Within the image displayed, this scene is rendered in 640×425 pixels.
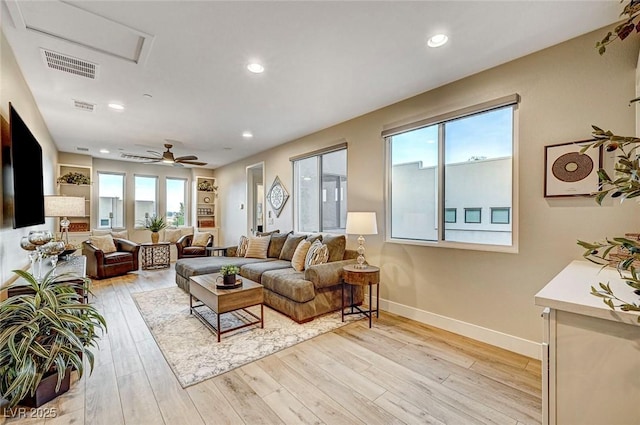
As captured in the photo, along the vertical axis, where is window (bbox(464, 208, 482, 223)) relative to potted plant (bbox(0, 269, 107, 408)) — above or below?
above

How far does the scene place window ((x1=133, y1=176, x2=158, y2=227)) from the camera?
745cm

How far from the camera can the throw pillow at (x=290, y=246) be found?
15.0ft

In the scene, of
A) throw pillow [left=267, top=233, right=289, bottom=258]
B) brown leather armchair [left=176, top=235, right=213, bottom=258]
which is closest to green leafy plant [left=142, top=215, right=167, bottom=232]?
brown leather armchair [left=176, top=235, right=213, bottom=258]

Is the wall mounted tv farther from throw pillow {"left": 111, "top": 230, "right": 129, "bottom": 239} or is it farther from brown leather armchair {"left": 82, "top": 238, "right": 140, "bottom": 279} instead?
throw pillow {"left": 111, "top": 230, "right": 129, "bottom": 239}

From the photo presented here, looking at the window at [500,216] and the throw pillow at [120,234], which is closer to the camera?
the window at [500,216]

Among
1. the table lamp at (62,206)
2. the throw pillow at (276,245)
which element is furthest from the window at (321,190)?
the table lamp at (62,206)

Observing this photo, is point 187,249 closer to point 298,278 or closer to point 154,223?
point 154,223

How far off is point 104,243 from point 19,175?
4.15 m

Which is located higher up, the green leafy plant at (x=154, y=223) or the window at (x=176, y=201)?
the window at (x=176, y=201)

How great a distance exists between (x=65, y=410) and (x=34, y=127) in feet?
11.1

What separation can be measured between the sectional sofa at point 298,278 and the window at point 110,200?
12.5ft

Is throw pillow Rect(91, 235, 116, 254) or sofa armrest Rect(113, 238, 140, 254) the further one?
sofa armrest Rect(113, 238, 140, 254)

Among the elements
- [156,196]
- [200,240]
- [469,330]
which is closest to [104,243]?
[200,240]

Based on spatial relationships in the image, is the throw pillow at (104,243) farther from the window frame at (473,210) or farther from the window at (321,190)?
the window frame at (473,210)
